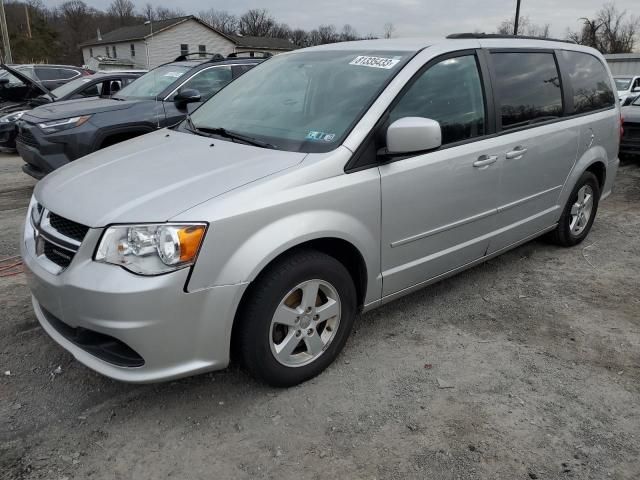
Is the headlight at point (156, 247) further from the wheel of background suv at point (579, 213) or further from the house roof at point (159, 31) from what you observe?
the house roof at point (159, 31)

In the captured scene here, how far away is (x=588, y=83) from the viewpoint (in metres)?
4.80

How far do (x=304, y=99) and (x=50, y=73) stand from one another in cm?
1189

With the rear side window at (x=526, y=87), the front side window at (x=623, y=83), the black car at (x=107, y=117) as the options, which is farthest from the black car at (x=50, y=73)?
the front side window at (x=623, y=83)

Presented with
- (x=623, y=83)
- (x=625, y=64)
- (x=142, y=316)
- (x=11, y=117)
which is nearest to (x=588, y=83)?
(x=142, y=316)

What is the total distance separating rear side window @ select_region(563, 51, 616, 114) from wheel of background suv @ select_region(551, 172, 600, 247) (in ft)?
2.08

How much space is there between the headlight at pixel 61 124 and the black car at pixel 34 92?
204cm

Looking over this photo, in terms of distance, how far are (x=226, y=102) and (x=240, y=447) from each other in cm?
235

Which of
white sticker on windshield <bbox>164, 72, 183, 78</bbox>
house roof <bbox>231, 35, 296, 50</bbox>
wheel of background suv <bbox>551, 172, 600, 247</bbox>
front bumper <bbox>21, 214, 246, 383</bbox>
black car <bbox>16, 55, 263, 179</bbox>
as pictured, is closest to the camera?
front bumper <bbox>21, 214, 246, 383</bbox>

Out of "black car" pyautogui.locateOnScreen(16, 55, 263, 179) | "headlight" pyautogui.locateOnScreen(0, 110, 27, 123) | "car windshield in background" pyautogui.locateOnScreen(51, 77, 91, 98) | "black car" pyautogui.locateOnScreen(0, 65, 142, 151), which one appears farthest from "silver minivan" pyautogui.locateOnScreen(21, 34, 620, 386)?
"headlight" pyautogui.locateOnScreen(0, 110, 27, 123)

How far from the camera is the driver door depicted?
312cm

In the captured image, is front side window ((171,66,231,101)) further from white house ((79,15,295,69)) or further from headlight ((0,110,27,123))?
white house ((79,15,295,69))

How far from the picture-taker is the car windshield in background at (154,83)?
7145 millimetres

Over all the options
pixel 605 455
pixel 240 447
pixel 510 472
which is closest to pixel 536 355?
pixel 605 455

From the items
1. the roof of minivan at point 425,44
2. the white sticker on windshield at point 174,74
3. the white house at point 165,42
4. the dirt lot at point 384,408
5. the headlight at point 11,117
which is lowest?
the dirt lot at point 384,408
